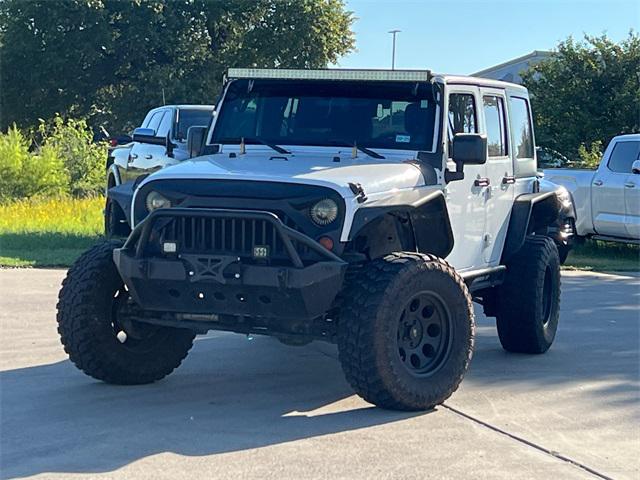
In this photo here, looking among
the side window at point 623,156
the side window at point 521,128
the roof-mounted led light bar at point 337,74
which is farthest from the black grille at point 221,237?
the side window at point 623,156

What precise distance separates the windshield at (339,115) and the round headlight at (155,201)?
1221mm

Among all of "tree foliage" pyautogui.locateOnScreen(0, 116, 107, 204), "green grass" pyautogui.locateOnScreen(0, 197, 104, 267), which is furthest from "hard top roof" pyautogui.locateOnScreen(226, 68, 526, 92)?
"tree foliage" pyautogui.locateOnScreen(0, 116, 107, 204)

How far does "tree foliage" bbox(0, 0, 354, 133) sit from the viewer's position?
36906mm

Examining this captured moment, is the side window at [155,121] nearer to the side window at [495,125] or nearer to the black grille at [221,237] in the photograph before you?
the side window at [495,125]

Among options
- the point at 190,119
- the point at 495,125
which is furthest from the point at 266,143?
the point at 190,119

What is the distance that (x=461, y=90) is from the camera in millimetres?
7520

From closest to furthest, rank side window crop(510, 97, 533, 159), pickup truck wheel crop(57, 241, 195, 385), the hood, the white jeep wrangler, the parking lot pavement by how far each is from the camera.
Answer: the parking lot pavement
the white jeep wrangler
the hood
pickup truck wheel crop(57, 241, 195, 385)
side window crop(510, 97, 533, 159)

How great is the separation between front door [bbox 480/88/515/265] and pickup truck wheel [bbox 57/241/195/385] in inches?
104

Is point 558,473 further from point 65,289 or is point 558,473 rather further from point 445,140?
point 65,289

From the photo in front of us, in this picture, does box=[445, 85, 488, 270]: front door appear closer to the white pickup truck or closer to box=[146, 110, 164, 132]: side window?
box=[146, 110, 164, 132]: side window

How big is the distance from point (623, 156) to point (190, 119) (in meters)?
6.99

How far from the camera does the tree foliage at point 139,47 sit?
36.9 m

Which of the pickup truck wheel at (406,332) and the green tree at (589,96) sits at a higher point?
the green tree at (589,96)

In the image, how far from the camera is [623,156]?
16.3 m
